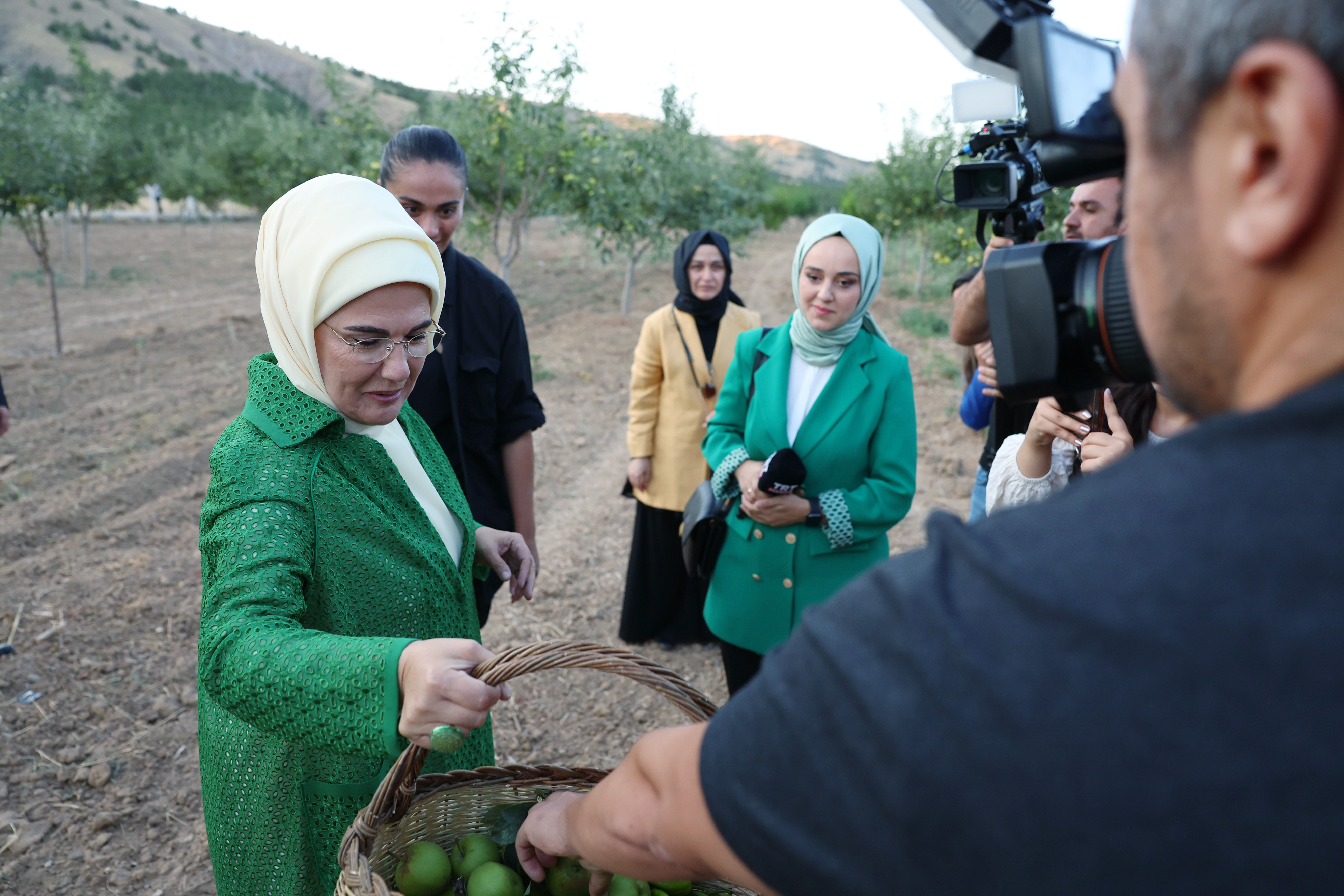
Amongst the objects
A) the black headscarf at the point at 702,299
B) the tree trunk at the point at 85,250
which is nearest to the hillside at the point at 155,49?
the tree trunk at the point at 85,250

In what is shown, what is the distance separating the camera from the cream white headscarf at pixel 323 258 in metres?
1.51

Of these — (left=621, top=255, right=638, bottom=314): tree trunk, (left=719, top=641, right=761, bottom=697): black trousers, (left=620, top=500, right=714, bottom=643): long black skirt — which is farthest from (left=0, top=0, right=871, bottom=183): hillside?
(left=719, top=641, right=761, bottom=697): black trousers

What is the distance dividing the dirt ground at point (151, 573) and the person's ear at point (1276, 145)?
3.50 m

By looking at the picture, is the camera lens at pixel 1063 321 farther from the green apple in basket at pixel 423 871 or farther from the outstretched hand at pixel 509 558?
the outstretched hand at pixel 509 558

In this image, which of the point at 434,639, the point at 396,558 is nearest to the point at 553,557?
the point at 396,558

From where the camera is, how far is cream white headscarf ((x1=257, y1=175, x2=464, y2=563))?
59.3 inches

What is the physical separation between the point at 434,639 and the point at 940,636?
0.84 meters

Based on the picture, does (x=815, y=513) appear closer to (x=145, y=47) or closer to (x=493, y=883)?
(x=493, y=883)

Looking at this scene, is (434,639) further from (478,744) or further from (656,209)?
(656,209)

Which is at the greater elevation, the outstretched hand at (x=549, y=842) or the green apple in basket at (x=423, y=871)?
the outstretched hand at (x=549, y=842)

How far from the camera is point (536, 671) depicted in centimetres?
142

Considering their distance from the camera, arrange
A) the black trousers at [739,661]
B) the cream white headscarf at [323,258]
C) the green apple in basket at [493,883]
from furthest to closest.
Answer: the black trousers at [739,661], the cream white headscarf at [323,258], the green apple in basket at [493,883]

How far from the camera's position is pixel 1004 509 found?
0.66 metres

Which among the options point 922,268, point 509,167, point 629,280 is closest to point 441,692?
point 509,167
